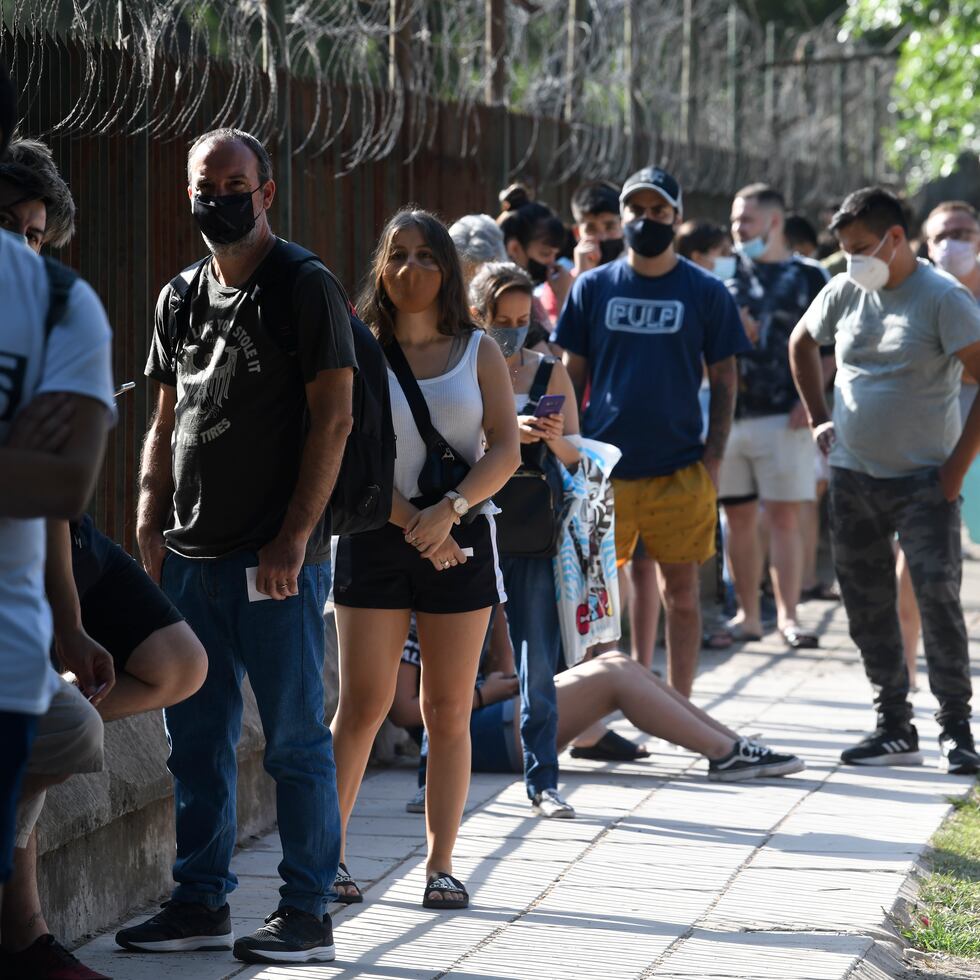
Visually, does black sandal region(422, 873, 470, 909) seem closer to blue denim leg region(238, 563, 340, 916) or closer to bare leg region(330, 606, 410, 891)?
bare leg region(330, 606, 410, 891)

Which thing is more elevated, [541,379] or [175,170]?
[175,170]

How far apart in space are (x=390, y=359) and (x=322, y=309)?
27.9 inches

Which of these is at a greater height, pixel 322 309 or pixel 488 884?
pixel 322 309

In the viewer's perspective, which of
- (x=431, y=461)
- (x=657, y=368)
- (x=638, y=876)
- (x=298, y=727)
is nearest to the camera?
(x=298, y=727)

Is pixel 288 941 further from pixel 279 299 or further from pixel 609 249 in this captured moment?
pixel 609 249

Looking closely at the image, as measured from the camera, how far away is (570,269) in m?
8.52

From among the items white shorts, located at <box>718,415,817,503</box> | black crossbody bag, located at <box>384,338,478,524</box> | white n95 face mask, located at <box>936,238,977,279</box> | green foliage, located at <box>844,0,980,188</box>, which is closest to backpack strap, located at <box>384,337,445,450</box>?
black crossbody bag, located at <box>384,338,478,524</box>

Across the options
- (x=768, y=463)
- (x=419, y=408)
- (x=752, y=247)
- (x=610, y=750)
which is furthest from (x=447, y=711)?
(x=752, y=247)

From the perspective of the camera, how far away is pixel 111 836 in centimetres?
485

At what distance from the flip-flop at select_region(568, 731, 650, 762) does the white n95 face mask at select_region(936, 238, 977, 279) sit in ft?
9.21

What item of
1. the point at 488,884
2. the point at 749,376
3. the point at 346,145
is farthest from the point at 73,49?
the point at 749,376

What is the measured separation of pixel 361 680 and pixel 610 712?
183 cm

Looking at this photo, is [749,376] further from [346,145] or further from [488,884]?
[488,884]

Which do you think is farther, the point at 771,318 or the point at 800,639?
the point at 800,639
